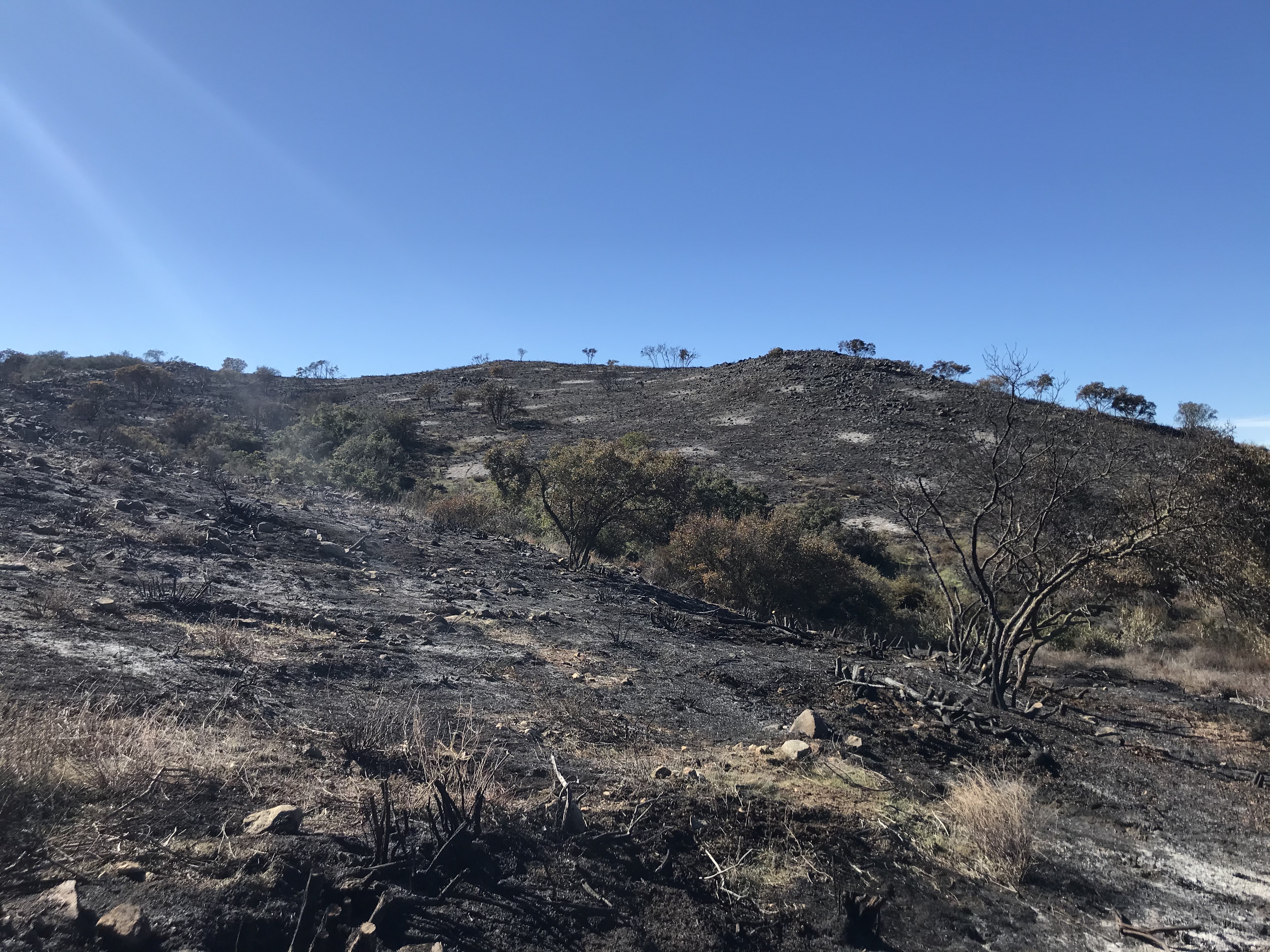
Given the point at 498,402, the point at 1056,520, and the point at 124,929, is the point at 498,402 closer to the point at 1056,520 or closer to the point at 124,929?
the point at 1056,520

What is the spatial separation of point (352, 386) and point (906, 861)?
6792 centimetres

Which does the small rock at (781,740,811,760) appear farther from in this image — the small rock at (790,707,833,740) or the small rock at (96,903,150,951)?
the small rock at (96,903,150,951)

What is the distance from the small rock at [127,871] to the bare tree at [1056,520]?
29.2 feet

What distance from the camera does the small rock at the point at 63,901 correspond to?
8.91ft

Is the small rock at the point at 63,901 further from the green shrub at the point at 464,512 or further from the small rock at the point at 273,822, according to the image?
the green shrub at the point at 464,512

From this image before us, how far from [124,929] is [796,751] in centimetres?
499

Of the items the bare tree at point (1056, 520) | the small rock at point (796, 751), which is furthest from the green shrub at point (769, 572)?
the small rock at point (796, 751)

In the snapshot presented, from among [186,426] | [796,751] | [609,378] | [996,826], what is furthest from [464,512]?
[609,378]

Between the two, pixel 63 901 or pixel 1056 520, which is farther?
pixel 1056 520

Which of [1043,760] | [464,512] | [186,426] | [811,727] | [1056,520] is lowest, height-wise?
[1043,760]

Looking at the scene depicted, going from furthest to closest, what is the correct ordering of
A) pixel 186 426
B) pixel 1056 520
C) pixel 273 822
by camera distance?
1. pixel 186 426
2. pixel 1056 520
3. pixel 273 822

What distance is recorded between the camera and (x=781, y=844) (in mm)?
4547

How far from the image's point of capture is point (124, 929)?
269 centimetres

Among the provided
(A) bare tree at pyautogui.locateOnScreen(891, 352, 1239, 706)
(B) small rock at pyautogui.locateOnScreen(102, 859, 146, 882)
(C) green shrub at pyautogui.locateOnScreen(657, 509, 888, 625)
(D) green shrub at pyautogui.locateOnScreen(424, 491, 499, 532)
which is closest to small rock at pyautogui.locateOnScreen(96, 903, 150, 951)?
(B) small rock at pyautogui.locateOnScreen(102, 859, 146, 882)
